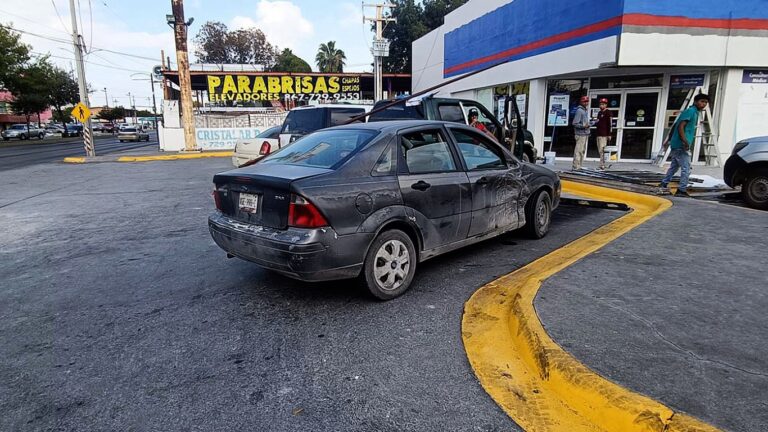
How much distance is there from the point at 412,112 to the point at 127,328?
6.95 metres

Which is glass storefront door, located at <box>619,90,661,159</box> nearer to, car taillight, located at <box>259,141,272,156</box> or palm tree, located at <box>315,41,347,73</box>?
car taillight, located at <box>259,141,272,156</box>

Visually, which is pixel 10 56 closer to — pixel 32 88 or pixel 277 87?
pixel 32 88

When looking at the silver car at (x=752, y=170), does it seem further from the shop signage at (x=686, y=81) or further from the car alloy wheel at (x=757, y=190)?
the shop signage at (x=686, y=81)

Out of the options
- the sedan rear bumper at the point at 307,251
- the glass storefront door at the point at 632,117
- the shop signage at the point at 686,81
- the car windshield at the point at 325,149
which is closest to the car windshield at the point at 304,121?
the car windshield at the point at 325,149

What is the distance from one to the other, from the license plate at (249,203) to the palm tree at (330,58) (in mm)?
70703

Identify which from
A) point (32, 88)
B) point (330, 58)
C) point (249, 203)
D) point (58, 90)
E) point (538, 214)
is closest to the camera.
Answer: point (249, 203)

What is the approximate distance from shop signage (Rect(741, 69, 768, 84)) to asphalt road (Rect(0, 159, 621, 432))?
36.9 feet

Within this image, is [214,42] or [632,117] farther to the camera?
[214,42]

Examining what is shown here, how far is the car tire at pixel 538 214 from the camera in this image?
559 centimetres

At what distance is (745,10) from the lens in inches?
478

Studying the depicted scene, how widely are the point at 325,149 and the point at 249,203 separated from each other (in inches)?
36.1

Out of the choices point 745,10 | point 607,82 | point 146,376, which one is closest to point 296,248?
point 146,376

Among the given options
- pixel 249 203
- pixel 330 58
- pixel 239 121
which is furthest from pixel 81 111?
pixel 330 58

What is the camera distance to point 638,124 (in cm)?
1385
